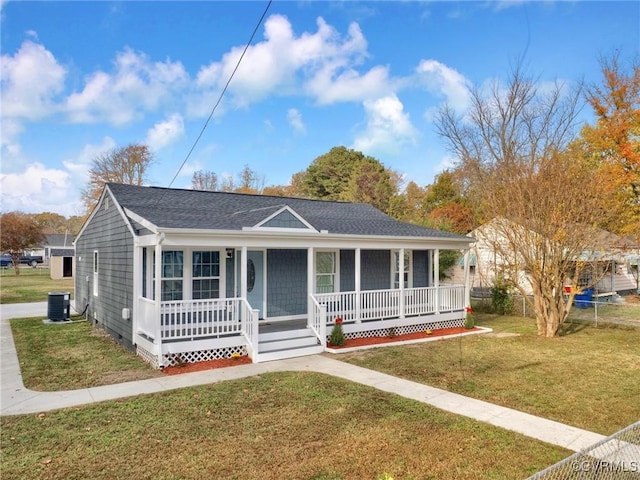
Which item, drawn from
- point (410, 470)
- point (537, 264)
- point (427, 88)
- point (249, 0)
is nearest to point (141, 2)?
point (249, 0)

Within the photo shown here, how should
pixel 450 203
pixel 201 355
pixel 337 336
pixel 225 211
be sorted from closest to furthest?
1. pixel 201 355
2. pixel 337 336
3. pixel 225 211
4. pixel 450 203

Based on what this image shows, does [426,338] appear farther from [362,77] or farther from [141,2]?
[362,77]

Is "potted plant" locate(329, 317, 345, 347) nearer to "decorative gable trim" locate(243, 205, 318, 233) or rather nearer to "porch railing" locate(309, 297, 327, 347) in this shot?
"porch railing" locate(309, 297, 327, 347)

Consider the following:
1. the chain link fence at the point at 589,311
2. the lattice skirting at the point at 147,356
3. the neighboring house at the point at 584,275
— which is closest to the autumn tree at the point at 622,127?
the neighboring house at the point at 584,275

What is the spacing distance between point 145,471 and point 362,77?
701 inches

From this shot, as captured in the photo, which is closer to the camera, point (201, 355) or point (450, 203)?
point (201, 355)

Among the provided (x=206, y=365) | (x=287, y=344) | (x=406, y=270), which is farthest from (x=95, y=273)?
(x=406, y=270)

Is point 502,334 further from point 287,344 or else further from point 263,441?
point 263,441

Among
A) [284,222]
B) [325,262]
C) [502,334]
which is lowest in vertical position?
[502,334]

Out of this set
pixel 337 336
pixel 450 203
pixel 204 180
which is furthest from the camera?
pixel 204 180

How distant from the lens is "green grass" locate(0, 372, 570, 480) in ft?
13.8

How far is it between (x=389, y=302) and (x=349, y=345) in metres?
2.16

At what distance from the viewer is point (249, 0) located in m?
8.45

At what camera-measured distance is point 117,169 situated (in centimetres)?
4019
